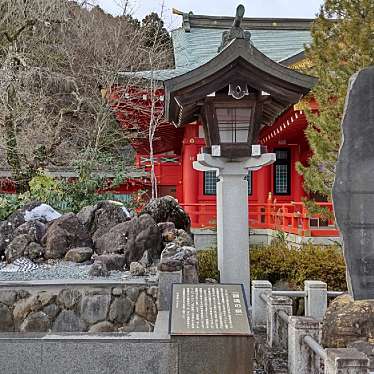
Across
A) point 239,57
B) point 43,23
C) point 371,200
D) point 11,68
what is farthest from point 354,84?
point 43,23

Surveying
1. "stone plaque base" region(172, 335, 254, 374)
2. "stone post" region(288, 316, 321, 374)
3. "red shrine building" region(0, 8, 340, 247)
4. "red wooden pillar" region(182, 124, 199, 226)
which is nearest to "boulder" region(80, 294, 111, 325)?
"stone plaque base" region(172, 335, 254, 374)

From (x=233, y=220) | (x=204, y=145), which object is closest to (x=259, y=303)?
(x=233, y=220)

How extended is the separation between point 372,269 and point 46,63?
17.3 metres

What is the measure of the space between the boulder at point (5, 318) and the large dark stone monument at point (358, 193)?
388cm

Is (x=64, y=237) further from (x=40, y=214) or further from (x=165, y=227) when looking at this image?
(x=165, y=227)

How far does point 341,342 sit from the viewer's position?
4480 millimetres

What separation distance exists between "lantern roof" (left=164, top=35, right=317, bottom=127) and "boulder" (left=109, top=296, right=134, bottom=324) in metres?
2.68

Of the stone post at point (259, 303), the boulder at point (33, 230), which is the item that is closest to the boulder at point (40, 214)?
the boulder at point (33, 230)

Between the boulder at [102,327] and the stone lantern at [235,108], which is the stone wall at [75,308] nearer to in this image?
the boulder at [102,327]

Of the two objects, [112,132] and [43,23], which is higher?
[43,23]

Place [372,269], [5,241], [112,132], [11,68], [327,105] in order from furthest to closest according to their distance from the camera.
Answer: [112,132] → [11,68] → [327,105] → [5,241] → [372,269]

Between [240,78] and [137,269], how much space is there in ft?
9.42

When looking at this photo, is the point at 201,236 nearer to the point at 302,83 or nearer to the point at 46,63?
the point at 302,83

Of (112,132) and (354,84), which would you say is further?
(112,132)
